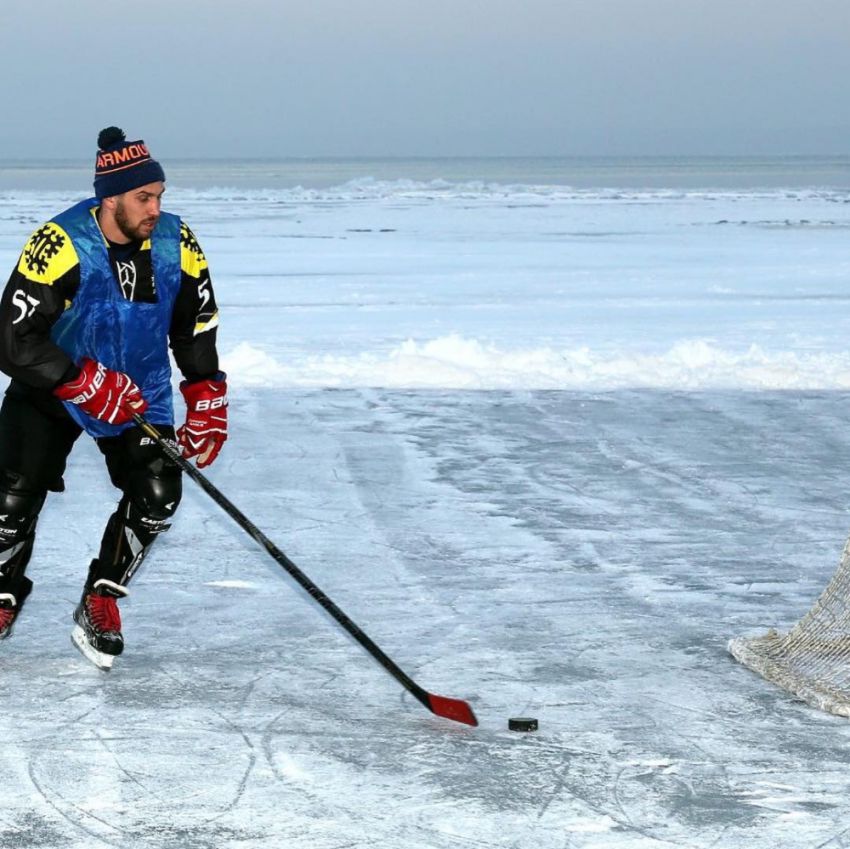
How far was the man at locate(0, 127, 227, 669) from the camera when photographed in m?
3.92

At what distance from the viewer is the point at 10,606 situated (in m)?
4.31

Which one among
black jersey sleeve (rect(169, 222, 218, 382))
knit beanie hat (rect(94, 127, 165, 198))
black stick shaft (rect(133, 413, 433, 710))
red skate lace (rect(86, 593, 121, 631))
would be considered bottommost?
red skate lace (rect(86, 593, 121, 631))

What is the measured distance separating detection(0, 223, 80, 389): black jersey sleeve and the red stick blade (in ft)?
4.09

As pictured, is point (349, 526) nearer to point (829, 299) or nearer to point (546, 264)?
point (829, 299)

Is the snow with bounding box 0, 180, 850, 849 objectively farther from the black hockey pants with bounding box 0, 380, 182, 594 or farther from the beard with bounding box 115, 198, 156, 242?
the beard with bounding box 115, 198, 156, 242

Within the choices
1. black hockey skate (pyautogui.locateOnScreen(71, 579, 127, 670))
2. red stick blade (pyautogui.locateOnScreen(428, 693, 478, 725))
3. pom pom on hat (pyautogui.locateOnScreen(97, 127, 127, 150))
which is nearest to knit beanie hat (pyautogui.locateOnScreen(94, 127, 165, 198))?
pom pom on hat (pyautogui.locateOnScreen(97, 127, 127, 150))

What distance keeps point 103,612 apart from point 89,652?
0.12 metres

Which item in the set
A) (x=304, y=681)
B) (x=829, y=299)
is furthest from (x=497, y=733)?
(x=829, y=299)

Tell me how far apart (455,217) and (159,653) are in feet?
97.8

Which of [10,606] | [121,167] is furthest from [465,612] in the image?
[121,167]

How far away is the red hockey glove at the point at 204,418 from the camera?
4.29m

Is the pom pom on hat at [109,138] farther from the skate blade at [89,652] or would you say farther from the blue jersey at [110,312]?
the skate blade at [89,652]

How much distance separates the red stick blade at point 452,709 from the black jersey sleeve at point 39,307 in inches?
49.0

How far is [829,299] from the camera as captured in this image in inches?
602
